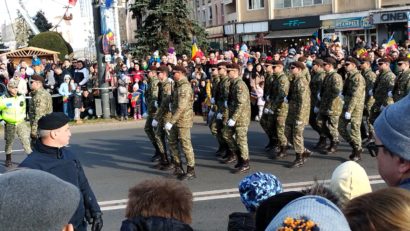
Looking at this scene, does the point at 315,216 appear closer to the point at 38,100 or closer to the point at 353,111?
the point at 38,100

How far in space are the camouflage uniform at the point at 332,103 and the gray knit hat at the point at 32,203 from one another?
30.0 feet

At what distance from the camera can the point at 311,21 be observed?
43156 mm

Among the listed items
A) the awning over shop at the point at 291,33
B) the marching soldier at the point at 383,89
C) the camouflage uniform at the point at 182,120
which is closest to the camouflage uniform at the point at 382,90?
the marching soldier at the point at 383,89

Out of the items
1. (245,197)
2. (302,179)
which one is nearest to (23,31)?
(302,179)

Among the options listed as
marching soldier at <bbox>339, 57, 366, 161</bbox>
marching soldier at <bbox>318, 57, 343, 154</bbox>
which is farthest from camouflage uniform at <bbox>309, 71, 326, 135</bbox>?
marching soldier at <bbox>339, 57, 366, 161</bbox>

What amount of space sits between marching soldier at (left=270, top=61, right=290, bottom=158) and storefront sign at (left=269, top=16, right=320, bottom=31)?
33469 millimetres

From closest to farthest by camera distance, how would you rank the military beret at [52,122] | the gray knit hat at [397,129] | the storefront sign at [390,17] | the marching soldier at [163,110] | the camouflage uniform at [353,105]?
the gray knit hat at [397,129] < the military beret at [52,122] < the camouflage uniform at [353,105] < the marching soldier at [163,110] < the storefront sign at [390,17]

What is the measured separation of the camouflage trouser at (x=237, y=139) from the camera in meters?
9.59

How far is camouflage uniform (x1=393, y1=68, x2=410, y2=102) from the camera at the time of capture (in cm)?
1042

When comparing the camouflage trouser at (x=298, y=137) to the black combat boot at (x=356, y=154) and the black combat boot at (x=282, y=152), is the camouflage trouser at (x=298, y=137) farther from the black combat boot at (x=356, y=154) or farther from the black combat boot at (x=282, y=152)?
the black combat boot at (x=356, y=154)

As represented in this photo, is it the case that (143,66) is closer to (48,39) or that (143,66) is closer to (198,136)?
(198,136)

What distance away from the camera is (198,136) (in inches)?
530

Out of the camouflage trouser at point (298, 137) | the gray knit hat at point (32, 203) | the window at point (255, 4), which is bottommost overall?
the camouflage trouser at point (298, 137)

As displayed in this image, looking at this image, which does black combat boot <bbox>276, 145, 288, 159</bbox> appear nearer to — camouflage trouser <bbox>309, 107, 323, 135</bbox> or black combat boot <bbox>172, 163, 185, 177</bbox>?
camouflage trouser <bbox>309, 107, 323, 135</bbox>
